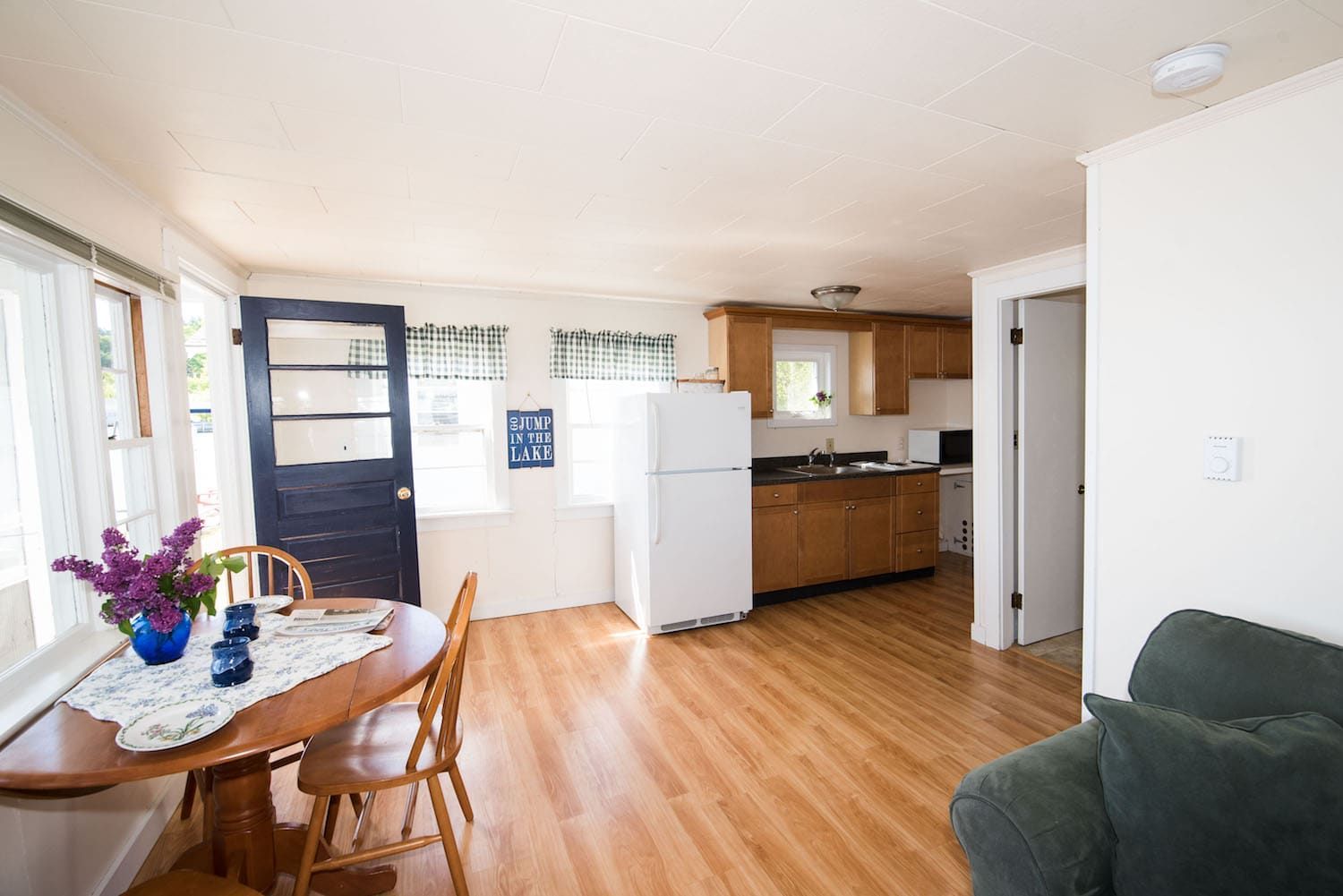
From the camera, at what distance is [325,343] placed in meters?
3.39

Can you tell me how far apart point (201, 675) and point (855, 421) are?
4891mm

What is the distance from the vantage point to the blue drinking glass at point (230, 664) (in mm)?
1518

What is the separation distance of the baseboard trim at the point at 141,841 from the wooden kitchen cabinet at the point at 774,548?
126 inches

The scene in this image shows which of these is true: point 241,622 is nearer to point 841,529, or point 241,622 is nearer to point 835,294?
point 835,294

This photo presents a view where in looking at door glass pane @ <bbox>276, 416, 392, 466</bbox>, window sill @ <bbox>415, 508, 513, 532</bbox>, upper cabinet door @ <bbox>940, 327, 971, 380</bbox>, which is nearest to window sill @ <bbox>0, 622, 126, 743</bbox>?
door glass pane @ <bbox>276, 416, 392, 466</bbox>

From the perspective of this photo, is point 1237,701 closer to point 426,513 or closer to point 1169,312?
point 1169,312

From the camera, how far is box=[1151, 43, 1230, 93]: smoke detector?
4.66ft

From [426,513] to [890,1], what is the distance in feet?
12.2

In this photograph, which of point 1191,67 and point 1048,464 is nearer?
point 1191,67

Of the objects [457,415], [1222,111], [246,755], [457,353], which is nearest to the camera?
[246,755]

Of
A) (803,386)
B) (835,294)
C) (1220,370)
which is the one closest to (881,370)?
(803,386)

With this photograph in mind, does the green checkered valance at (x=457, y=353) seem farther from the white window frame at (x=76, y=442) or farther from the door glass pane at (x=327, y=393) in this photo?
the white window frame at (x=76, y=442)

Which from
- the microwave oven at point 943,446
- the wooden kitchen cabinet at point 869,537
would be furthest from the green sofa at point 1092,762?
the microwave oven at point 943,446

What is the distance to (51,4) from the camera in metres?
1.20
